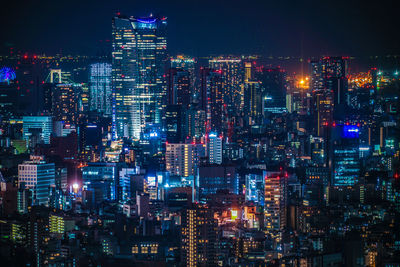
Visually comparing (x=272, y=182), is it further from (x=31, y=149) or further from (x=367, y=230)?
(x=31, y=149)

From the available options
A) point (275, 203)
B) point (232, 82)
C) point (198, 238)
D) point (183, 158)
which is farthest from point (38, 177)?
point (232, 82)

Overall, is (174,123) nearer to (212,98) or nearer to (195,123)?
(195,123)

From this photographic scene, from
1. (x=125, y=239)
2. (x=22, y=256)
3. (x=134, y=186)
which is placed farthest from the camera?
(x=134, y=186)

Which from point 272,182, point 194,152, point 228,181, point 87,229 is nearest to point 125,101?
point 194,152

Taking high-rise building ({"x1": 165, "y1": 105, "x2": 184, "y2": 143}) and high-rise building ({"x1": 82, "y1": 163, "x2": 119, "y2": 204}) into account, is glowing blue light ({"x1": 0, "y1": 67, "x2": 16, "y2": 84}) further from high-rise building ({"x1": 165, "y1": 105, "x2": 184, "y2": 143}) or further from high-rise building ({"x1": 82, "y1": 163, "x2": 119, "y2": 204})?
high-rise building ({"x1": 165, "y1": 105, "x2": 184, "y2": 143})

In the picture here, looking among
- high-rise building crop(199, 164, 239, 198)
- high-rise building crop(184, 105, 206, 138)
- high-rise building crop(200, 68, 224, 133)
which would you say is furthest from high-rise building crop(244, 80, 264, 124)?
high-rise building crop(199, 164, 239, 198)

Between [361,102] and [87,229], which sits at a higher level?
[361,102]
